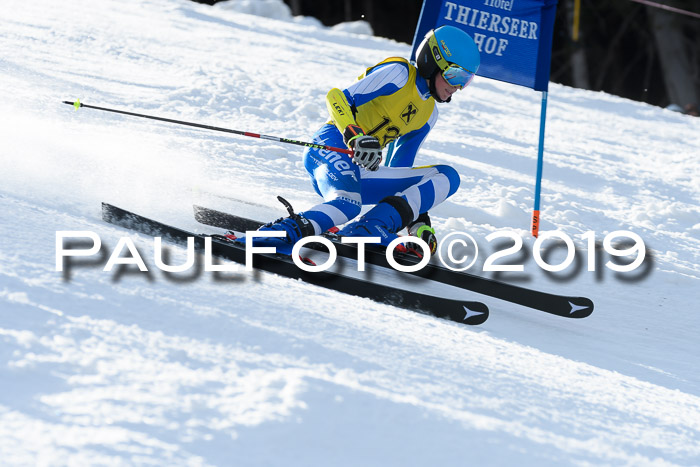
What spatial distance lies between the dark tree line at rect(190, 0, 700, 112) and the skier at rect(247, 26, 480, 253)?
13937 mm

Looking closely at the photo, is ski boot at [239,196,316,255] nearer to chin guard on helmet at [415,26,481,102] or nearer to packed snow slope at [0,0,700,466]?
packed snow slope at [0,0,700,466]

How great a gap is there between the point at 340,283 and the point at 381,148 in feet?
2.43

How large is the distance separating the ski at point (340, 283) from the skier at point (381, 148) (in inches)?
6.6

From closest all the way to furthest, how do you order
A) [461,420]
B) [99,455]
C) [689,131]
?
[99,455], [461,420], [689,131]

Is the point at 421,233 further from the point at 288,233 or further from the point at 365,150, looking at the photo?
the point at 288,233

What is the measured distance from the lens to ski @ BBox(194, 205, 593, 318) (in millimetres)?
3475

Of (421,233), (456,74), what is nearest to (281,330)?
(421,233)

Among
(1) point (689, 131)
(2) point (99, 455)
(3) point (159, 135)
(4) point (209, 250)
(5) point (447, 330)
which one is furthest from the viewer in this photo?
(1) point (689, 131)

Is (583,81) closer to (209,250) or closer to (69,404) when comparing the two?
(209,250)

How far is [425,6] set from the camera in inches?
216

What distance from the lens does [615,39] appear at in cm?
2164

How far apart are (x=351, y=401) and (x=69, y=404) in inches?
27.0

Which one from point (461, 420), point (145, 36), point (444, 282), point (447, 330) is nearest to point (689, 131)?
point (145, 36)

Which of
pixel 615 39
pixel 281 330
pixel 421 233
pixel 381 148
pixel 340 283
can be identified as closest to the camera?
pixel 281 330
